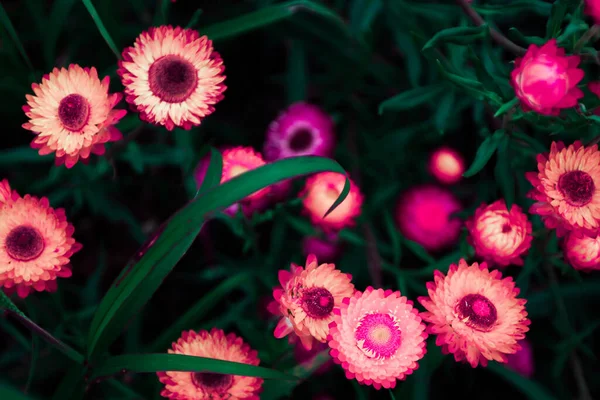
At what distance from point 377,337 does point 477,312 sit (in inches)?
5.8

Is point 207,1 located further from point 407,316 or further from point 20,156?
point 407,316

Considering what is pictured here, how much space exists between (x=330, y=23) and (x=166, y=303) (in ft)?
2.71

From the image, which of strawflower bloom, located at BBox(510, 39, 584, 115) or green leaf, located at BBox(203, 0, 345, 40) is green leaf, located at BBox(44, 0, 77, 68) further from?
strawflower bloom, located at BBox(510, 39, 584, 115)

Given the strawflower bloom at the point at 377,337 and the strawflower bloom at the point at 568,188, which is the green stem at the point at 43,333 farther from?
the strawflower bloom at the point at 568,188

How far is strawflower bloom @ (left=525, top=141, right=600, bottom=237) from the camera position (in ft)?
2.65

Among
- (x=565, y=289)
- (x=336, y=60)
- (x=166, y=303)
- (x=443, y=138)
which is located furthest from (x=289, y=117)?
(x=565, y=289)

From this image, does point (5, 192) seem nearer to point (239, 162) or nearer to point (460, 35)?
point (239, 162)

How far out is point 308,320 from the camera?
75 cm

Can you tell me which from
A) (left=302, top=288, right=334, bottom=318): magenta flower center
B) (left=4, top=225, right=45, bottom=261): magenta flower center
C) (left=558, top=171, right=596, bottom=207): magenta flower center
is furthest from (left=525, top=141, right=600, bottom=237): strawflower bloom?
(left=4, top=225, right=45, bottom=261): magenta flower center

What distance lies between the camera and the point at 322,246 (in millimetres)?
1226

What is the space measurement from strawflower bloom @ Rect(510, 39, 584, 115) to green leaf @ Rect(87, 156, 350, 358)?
28 cm

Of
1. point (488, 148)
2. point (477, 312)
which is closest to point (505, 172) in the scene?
point (488, 148)

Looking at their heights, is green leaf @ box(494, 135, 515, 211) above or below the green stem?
above

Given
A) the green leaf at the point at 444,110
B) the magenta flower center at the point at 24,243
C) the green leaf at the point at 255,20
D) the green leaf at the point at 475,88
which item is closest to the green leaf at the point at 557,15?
the green leaf at the point at 475,88
